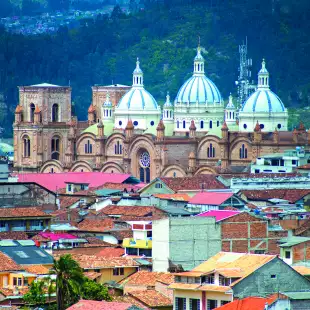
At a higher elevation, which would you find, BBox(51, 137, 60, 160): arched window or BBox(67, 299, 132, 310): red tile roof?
BBox(51, 137, 60, 160): arched window

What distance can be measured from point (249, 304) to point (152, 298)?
8.27m

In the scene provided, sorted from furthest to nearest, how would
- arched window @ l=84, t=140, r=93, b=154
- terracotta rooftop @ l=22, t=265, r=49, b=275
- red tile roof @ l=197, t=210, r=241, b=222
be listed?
arched window @ l=84, t=140, r=93, b=154 → red tile roof @ l=197, t=210, r=241, b=222 → terracotta rooftop @ l=22, t=265, r=49, b=275

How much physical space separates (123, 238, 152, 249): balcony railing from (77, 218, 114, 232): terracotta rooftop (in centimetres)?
484

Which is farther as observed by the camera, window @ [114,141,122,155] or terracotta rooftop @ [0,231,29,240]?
window @ [114,141,122,155]

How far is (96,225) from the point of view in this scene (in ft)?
300

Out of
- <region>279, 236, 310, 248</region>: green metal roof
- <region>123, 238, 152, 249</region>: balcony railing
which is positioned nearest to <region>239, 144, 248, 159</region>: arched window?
<region>123, 238, 152, 249</region>: balcony railing

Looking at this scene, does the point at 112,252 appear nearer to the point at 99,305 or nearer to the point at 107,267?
the point at 107,267

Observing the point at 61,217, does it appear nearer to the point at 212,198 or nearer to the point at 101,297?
the point at 212,198

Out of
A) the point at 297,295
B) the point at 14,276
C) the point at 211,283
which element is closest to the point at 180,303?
the point at 211,283

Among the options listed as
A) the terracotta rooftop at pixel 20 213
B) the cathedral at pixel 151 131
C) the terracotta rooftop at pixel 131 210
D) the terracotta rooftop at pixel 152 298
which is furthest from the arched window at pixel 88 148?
the terracotta rooftop at pixel 152 298

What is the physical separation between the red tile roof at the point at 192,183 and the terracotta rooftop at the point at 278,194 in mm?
4597

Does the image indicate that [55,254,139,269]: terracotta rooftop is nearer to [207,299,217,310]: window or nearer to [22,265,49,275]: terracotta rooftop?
[22,265,49,275]: terracotta rooftop

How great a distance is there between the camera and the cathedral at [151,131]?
465ft

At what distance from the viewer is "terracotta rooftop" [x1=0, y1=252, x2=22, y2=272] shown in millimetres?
72125
